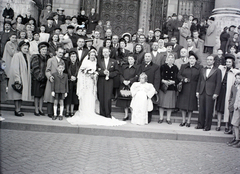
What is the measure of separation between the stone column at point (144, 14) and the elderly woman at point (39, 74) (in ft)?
34.7

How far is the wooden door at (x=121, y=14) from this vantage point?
1781cm

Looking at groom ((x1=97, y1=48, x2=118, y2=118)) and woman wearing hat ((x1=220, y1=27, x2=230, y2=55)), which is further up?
woman wearing hat ((x1=220, y1=27, x2=230, y2=55))

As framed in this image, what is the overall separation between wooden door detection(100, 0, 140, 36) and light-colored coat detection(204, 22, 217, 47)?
5.55m

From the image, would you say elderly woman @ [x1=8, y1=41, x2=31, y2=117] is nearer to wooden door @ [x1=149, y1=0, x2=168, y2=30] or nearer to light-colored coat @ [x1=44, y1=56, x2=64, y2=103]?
light-colored coat @ [x1=44, y1=56, x2=64, y2=103]

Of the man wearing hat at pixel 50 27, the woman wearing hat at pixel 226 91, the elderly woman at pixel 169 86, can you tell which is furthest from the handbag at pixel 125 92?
the man wearing hat at pixel 50 27

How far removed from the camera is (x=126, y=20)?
18.0 m

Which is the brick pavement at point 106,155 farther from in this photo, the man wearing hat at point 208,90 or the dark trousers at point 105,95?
the dark trousers at point 105,95

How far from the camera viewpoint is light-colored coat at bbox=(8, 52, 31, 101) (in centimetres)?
780

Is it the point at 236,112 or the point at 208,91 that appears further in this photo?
Answer: the point at 208,91

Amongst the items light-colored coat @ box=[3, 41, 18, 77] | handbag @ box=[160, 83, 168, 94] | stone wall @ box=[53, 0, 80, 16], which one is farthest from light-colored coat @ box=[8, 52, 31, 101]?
stone wall @ box=[53, 0, 80, 16]

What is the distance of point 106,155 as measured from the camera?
5.58 metres

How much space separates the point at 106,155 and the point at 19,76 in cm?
388

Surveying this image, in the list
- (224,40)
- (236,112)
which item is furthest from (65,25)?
(236,112)

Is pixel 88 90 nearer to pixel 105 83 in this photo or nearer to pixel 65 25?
pixel 105 83
